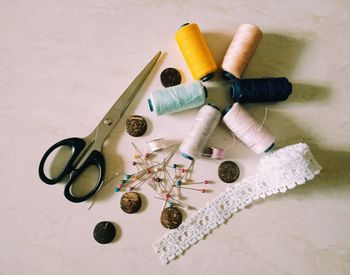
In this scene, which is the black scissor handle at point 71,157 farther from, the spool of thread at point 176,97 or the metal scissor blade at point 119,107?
the spool of thread at point 176,97

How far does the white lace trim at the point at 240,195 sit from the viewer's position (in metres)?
1.25

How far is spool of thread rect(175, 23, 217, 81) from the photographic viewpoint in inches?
50.2

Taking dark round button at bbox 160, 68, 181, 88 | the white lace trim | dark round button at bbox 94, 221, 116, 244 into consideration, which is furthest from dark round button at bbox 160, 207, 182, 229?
dark round button at bbox 160, 68, 181, 88

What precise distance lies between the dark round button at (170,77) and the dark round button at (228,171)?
1.23 ft

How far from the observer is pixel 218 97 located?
54.2 inches

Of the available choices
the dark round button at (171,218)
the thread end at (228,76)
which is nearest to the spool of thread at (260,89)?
the thread end at (228,76)

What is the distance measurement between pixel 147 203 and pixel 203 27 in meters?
0.75

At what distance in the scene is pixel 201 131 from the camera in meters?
1.27

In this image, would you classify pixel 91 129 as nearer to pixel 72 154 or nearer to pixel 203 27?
pixel 72 154

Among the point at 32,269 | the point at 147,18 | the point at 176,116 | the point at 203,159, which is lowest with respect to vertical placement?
the point at 32,269

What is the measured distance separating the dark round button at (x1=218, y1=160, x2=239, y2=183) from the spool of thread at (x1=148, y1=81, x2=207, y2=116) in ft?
0.89

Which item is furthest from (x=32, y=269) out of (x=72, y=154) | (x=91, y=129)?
(x=91, y=129)

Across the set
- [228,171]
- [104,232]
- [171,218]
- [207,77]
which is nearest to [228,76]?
[207,77]

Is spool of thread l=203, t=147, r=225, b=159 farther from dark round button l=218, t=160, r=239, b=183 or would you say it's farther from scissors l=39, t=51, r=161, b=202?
scissors l=39, t=51, r=161, b=202
